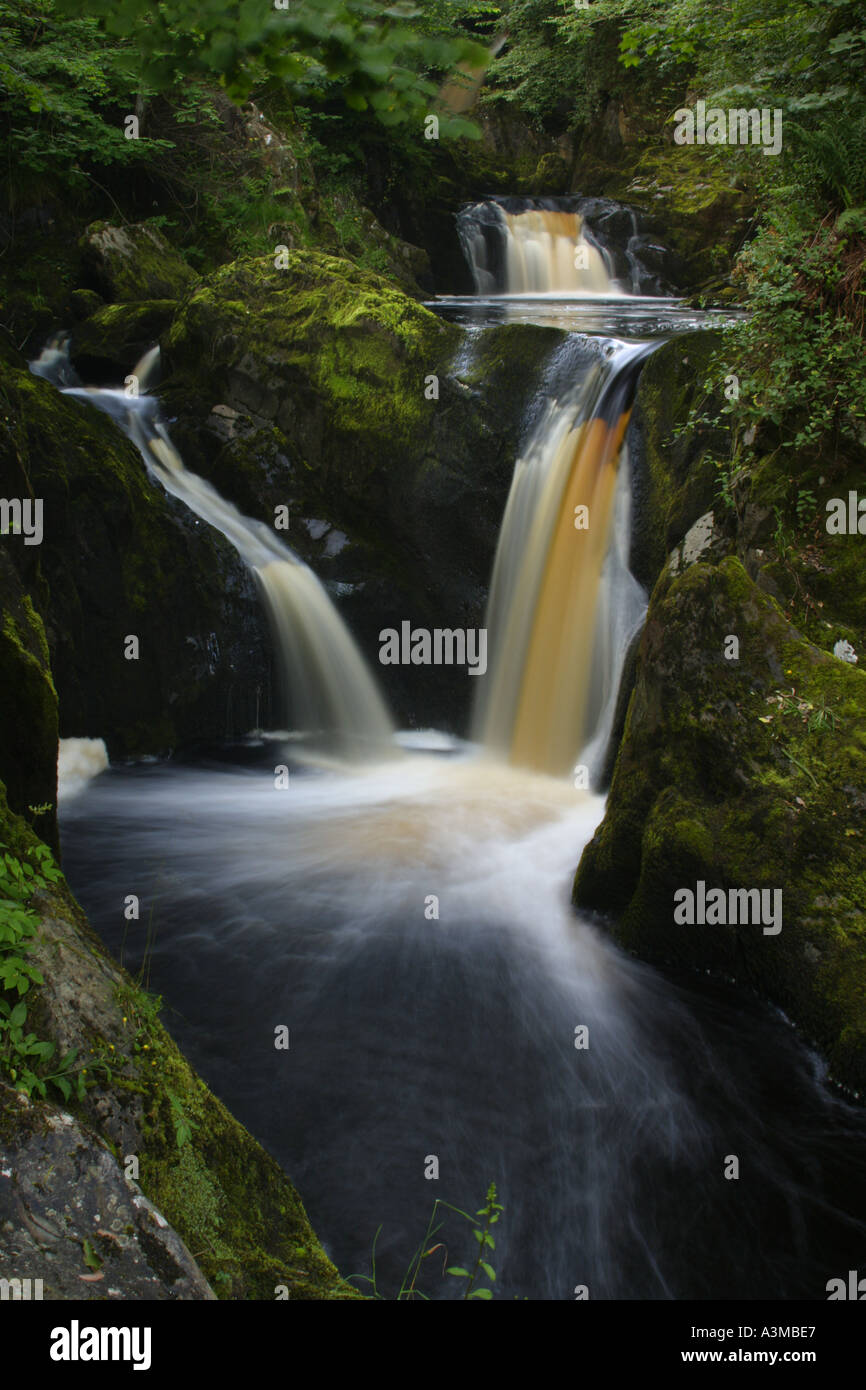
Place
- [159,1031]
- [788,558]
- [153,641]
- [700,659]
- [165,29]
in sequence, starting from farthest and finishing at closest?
1. [153,641]
2. [788,558]
3. [700,659]
4. [159,1031]
5. [165,29]

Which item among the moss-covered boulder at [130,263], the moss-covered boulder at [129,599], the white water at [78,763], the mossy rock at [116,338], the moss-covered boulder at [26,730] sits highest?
the moss-covered boulder at [130,263]

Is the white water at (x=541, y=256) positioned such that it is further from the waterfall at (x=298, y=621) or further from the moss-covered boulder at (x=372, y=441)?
the waterfall at (x=298, y=621)

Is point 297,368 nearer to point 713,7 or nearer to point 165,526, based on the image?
point 165,526

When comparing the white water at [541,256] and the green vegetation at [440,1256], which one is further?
the white water at [541,256]

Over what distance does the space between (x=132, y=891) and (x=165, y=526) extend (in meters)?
4.04

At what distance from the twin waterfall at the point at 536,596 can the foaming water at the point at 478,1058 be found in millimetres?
1695

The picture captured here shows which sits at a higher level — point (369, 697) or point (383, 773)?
point (369, 697)

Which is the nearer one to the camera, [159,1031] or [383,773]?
[159,1031]

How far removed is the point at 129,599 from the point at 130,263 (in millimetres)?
6377

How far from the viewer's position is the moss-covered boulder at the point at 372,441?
31.6 ft

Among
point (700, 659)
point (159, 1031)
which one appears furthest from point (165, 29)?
point (700, 659)

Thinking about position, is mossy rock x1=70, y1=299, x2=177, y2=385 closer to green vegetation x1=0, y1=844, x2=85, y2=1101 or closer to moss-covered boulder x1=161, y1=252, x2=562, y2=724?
moss-covered boulder x1=161, y1=252, x2=562, y2=724

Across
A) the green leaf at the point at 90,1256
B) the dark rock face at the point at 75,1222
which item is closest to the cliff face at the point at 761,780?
the dark rock face at the point at 75,1222

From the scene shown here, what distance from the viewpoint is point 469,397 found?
377 inches
